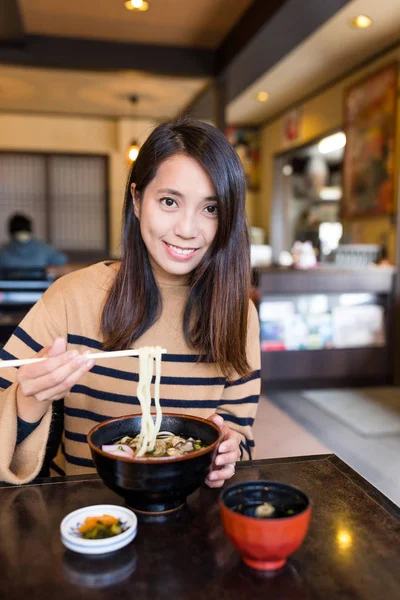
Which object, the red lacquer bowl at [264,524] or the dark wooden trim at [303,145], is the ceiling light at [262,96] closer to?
the dark wooden trim at [303,145]

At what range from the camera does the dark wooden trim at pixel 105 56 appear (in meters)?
4.57

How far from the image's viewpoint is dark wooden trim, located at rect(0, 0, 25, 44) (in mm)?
3871

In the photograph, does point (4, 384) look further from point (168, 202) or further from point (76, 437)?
point (168, 202)

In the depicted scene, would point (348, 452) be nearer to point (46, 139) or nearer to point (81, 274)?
point (81, 274)

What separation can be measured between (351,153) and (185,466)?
500 centimetres

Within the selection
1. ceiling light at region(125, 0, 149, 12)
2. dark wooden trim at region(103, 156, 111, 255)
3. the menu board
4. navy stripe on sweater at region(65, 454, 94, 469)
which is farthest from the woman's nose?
dark wooden trim at region(103, 156, 111, 255)

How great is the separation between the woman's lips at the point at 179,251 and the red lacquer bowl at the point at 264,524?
Result: 0.55 m

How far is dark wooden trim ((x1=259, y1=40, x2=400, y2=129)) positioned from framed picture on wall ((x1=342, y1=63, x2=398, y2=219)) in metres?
0.16

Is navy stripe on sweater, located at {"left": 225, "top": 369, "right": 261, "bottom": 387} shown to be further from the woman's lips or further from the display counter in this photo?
the display counter

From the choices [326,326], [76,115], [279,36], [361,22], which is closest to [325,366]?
[326,326]

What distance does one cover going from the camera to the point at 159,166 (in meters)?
1.14

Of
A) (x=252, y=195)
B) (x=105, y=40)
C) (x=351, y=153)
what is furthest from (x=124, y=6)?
(x=252, y=195)

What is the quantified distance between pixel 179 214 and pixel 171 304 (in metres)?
0.24

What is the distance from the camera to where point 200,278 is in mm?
1232
